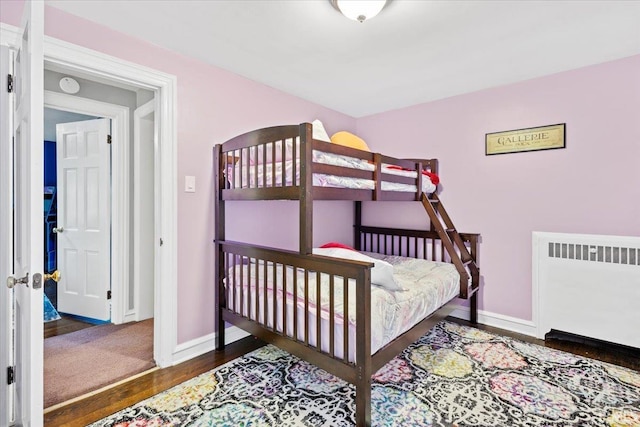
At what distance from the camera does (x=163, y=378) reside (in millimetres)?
2096

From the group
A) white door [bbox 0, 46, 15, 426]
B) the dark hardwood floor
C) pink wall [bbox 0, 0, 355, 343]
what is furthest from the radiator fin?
white door [bbox 0, 46, 15, 426]

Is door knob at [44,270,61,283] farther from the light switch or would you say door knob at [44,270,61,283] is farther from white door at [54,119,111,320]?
white door at [54,119,111,320]

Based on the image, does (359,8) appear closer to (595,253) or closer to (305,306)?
(305,306)

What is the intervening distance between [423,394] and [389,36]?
7.34 ft

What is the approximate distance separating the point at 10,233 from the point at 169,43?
58.2 inches

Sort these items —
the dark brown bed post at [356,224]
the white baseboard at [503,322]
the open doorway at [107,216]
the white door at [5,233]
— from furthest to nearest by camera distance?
1. the dark brown bed post at [356,224]
2. the open doorway at [107,216]
3. the white baseboard at [503,322]
4. the white door at [5,233]

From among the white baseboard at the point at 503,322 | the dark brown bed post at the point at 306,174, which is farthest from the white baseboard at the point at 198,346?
the white baseboard at the point at 503,322

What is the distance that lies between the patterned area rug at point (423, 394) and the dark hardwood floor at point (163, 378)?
0.32 feet

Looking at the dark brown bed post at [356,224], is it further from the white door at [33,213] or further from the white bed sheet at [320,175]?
the white door at [33,213]

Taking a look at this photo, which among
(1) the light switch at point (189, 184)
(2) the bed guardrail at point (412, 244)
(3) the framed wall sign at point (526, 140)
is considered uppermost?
(3) the framed wall sign at point (526, 140)

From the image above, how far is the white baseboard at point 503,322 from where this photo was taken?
279 cm

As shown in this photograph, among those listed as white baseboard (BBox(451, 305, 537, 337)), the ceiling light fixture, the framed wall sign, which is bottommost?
white baseboard (BBox(451, 305, 537, 337))

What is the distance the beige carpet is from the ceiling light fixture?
2601mm

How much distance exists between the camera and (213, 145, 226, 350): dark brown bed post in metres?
2.46
